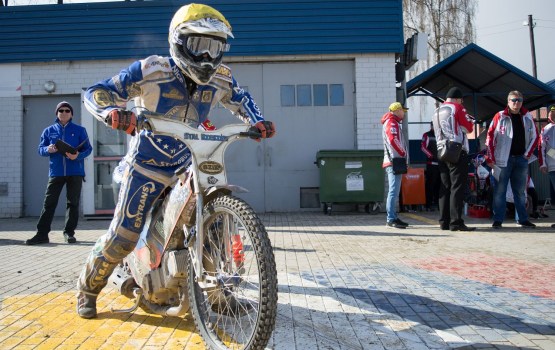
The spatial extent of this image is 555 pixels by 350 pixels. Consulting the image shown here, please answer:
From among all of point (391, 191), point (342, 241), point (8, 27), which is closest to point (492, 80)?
point (391, 191)

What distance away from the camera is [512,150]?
26.9 feet

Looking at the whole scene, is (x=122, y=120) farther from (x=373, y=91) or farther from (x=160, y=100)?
(x=373, y=91)

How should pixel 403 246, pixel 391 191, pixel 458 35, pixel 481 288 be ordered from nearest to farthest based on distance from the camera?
pixel 481 288
pixel 403 246
pixel 391 191
pixel 458 35

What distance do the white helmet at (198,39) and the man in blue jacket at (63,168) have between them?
4801mm

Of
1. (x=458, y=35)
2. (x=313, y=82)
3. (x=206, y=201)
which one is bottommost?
(x=206, y=201)

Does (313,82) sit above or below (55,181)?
above

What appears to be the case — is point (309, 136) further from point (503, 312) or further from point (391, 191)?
point (503, 312)

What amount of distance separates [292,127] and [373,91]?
209 centimetres

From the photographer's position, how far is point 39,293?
169 inches

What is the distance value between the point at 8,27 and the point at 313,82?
7551mm

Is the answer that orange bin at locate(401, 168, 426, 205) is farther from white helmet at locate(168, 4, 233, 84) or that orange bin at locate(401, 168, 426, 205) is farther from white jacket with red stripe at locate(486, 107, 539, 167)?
white helmet at locate(168, 4, 233, 84)

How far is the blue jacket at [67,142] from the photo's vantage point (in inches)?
291

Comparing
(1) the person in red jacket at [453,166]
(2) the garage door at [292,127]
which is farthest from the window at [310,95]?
(1) the person in red jacket at [453,166]

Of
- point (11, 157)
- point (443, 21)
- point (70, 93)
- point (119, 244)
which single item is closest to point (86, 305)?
point (119, 244)
